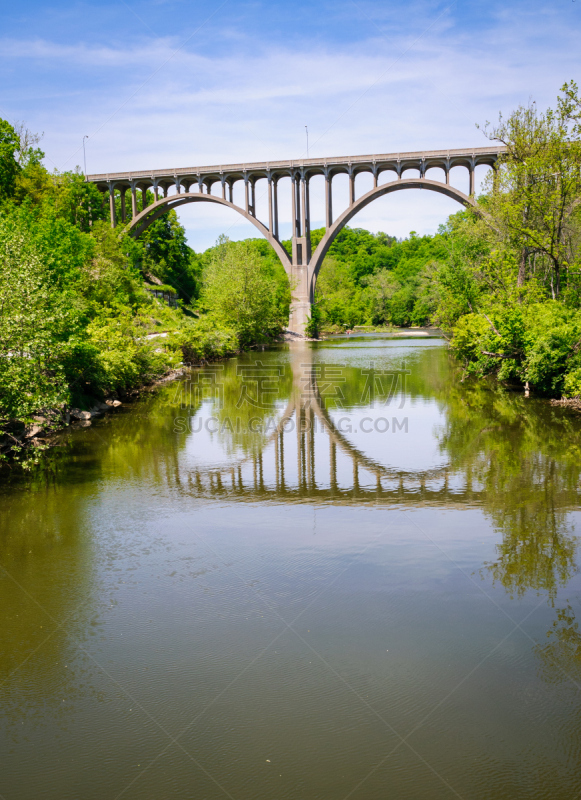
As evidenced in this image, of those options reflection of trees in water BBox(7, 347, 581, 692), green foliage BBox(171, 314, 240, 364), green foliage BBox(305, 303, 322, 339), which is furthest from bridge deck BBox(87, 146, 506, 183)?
Result: reflection of trees in water BBox(7, 347, 581, 692)

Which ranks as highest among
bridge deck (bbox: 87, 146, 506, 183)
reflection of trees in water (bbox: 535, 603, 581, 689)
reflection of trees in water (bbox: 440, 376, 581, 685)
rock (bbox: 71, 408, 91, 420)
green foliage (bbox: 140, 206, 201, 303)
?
bridge deck (bbox: 87, 146, 506, 183)

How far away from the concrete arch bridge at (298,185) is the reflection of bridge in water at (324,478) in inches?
1340

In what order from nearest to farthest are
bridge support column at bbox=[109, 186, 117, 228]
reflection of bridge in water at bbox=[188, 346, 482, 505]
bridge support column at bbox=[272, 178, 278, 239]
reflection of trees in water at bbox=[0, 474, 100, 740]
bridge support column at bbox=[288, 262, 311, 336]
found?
reflection of trees in water at bbox=[0, 474, 100, 740] < reflection of bridge in water at bbox=[188, 346, 482, 505] < bridge support column at bbox=[272, 178, 278, 239] < bridge support column at bbox=[109, 186, 117, 228] < bridge support column at bbox=[288, 262, 311, 336]

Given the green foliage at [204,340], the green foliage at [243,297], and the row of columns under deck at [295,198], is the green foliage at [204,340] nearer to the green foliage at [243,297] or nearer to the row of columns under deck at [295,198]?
the green foliage at [243,297]

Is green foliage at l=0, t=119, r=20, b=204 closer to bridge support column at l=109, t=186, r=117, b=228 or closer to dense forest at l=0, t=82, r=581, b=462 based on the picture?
dense forest at l=0, t=82, r=581, b=462

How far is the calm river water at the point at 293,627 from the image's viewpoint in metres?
3.97

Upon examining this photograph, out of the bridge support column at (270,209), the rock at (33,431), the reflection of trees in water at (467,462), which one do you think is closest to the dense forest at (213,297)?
the rock at (33,431)

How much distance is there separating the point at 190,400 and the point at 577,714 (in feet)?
51.3

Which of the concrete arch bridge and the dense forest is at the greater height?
the concrete arch bridge

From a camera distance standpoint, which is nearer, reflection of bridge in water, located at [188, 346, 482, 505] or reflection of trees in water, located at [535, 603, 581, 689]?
reflection of trees in water, located at [535, 603, 581, 689]

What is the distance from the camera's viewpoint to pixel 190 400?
1911cm

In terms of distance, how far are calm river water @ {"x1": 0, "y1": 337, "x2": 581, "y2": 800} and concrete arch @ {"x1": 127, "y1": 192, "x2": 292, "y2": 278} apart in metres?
38.3

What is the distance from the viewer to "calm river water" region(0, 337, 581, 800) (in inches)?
156

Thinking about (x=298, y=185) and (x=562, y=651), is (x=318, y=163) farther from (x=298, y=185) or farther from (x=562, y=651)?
(x=562, y=651)
